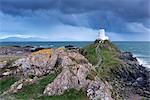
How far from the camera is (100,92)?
46.9 meters

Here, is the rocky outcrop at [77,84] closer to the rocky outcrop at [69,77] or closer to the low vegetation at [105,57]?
the rocky outcrop at [69,77]

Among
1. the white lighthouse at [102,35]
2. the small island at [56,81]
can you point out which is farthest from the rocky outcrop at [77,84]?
the white lighthouse at [102,35]

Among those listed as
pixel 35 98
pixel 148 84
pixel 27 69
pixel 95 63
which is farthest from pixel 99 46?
pixel 35 98

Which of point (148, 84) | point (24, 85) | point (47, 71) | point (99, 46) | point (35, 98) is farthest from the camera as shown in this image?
point (99, 46)

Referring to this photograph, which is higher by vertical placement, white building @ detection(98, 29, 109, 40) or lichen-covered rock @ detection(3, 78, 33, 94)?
white building @ detection(98, 29, 109, 40)

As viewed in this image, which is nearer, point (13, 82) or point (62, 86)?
point (62, 86)

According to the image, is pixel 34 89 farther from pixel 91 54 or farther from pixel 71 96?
pixel 91 54

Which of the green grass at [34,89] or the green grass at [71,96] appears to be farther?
the green grass at [34,89]

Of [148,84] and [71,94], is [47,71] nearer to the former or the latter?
[71,94]

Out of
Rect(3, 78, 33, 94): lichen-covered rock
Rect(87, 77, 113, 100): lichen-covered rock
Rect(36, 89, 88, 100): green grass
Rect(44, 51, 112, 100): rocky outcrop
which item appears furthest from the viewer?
Rect(3, 78, 33, 94): lichen-covered rock

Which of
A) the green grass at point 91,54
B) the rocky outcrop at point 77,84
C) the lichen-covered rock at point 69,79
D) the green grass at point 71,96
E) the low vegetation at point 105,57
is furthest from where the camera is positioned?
the green grass at point 91,54

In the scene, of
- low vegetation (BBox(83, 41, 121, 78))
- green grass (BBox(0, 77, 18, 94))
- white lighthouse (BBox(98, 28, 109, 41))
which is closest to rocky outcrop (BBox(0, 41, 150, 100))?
green grass (BBox(0, 77, 18, 94))

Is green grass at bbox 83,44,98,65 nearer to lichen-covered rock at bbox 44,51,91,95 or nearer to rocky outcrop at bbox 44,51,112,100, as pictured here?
lichen-covered rock at bbox 44,51,91,95

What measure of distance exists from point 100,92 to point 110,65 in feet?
105
